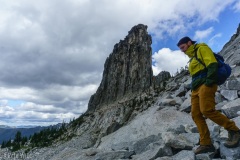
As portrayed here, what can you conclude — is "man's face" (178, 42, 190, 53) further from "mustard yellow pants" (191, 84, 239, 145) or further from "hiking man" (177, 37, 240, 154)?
"mustard yellow pants" (191, 84, 239, 145)

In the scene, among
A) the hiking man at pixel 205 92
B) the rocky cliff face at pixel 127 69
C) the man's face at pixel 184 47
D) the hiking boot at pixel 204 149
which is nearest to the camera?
the hiking man at pixel 205 92

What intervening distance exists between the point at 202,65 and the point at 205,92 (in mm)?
920

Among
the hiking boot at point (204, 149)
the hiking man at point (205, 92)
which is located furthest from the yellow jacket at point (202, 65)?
the hiking boot at point (204, 149)

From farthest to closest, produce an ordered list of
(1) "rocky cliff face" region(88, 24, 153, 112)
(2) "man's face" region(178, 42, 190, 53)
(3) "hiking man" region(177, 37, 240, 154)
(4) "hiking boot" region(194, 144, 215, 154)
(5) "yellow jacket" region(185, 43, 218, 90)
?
1. (1) "rocky cliff face" region(88, 24, 153, 112)
2. (2) "man's face" region(178, 42, 190, 53)
3. (4) "hiking boot" region(194, 144, 215, 154)
4. (3) "hiking man" region(177, 37, 240, 154)
5. (5) "yellow jacket" region(185, 43, 218, 90)

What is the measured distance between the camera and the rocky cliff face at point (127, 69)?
175500 millimetres

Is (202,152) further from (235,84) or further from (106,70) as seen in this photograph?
(106,70)

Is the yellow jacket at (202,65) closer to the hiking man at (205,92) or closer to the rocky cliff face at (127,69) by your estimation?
the hiking man at (205,92)

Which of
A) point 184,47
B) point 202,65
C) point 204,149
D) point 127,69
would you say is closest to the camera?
point 204,149

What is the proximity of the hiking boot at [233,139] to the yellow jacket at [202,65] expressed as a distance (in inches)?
70.0

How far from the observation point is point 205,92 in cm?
920

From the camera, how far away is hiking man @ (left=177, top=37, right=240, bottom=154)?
9078mm

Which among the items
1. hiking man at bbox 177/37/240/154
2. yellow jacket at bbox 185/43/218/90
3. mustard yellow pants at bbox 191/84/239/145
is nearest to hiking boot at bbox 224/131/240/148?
hiking man at bbox 177/37/240/154

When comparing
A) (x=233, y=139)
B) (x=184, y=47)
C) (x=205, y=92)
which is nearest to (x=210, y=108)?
(x=205, y=92)

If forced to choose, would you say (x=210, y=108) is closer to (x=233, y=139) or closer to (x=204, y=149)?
(x=233, y=139)
